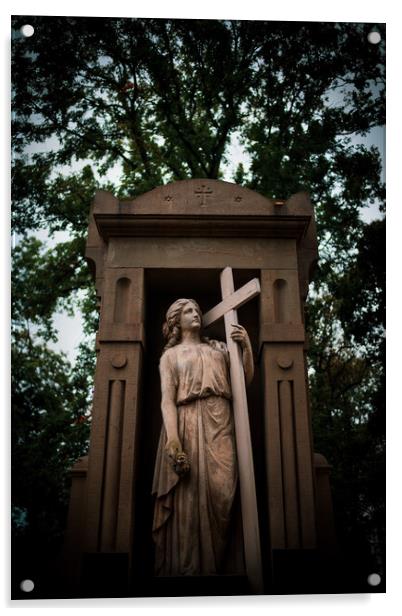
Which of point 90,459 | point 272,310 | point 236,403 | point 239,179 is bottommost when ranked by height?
point 90,459

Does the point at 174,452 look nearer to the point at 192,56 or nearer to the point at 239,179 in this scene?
the point at 192,56

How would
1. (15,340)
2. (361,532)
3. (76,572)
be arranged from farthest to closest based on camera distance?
1. (15,340)
2. (361,532)
3. (76,572)

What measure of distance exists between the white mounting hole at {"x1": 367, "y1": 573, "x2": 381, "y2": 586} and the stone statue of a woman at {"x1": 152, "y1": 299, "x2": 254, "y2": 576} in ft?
3.40

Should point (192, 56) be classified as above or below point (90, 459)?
above

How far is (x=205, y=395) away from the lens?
5676 millimetres

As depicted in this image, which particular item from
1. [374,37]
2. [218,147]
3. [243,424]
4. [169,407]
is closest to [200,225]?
[169,407]

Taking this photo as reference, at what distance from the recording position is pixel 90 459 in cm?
543

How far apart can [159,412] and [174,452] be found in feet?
3.04

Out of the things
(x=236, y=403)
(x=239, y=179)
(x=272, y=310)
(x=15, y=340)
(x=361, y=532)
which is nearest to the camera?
(x=236, y=403)

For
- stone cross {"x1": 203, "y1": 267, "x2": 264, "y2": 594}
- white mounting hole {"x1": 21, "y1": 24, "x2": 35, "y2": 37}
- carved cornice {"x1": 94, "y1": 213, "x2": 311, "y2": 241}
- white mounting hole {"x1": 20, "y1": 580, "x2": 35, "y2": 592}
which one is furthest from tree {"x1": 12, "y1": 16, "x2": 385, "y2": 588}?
white mounting hole {"x1": 20, "y1": 580, "x2": 35, "y2": 592}

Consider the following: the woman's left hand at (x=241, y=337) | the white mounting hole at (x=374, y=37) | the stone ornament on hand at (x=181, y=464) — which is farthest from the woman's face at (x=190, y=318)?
the white mounting hole at (x=374, y=37)

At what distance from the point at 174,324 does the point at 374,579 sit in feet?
8.17

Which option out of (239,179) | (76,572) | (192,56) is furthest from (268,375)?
(239,179)

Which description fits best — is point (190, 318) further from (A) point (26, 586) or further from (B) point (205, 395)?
(A) point (26, 586)
